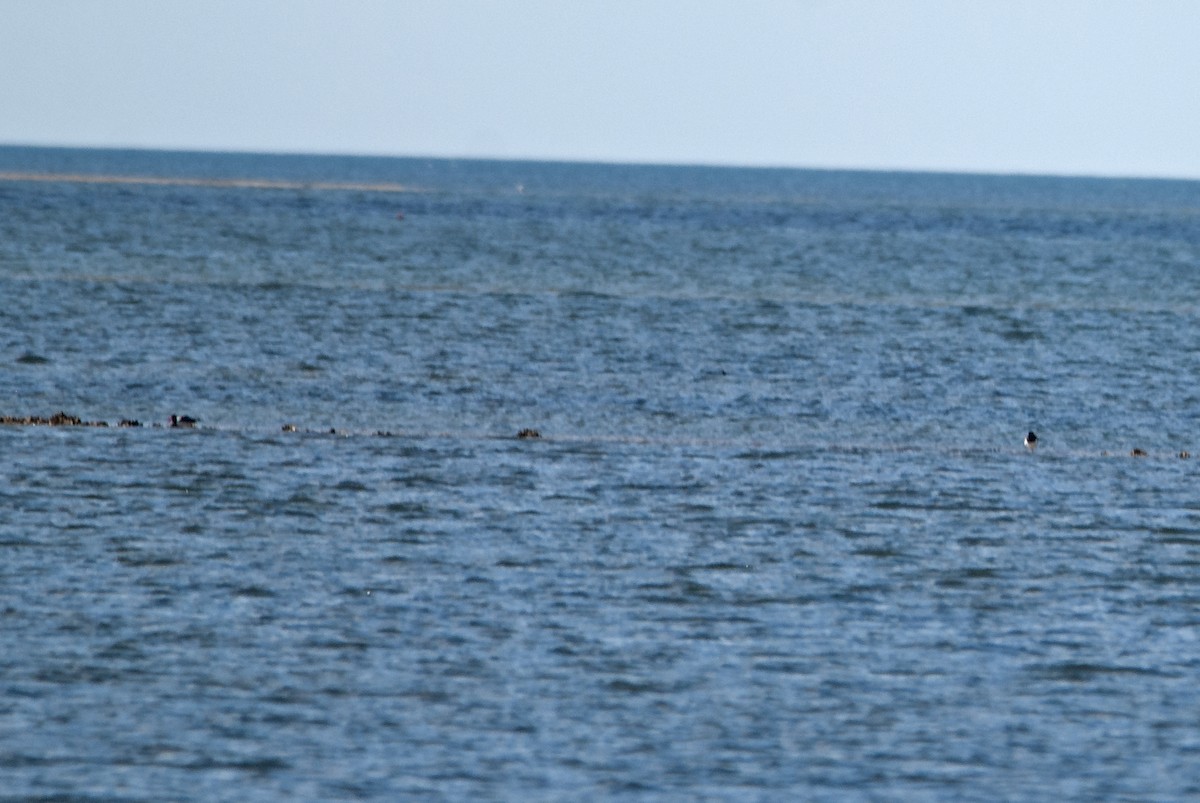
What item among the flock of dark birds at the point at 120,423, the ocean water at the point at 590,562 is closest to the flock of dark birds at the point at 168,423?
the flock of dark birds at the point at 120,423

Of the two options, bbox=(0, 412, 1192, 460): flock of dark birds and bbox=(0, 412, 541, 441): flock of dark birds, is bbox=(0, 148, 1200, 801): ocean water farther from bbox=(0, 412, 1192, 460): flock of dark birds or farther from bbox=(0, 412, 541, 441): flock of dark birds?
bbox=(0, 412, 541, 441): flock of dark birds

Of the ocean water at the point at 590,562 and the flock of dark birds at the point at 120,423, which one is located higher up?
the ocean water at the point at 590,562

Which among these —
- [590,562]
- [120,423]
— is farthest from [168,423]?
[590,562]

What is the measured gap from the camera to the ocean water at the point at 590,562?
1677 centimetres

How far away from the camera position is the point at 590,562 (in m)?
24.1

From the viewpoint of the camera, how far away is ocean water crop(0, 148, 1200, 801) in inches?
660

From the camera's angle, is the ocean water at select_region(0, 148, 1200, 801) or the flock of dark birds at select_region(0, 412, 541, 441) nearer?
the ocean water at select_region(0, 148, 1200, 801)

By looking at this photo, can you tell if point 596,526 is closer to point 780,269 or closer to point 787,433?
point 787,433

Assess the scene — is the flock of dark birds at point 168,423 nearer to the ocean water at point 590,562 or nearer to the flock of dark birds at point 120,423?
the flock of dark birds at point 120,423

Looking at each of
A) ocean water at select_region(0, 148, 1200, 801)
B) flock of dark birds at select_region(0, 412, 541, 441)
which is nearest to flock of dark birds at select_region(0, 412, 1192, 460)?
flock of dark birds at select_region(0, 412, 541, 441)

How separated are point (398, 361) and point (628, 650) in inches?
1108

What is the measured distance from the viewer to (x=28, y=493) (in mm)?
27766

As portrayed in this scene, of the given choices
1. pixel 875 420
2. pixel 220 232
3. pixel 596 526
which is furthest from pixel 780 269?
pixel 596 526

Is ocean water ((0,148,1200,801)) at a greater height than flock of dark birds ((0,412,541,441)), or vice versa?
ocean water ((0,148,1200,801))
